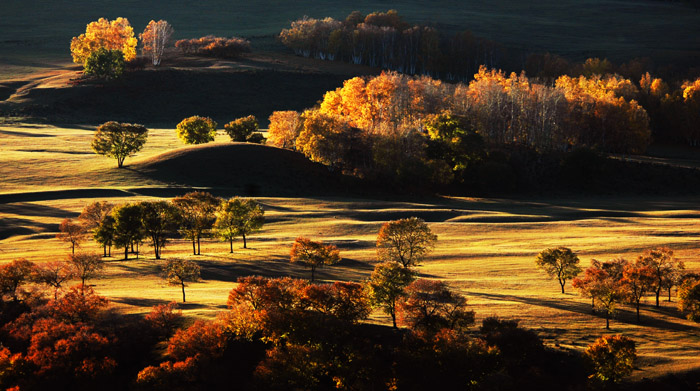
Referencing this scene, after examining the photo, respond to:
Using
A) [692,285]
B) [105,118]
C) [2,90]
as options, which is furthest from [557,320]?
[2,90]

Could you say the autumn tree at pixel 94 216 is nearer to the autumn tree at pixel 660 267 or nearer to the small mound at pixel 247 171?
the small mound at pixel 247 171

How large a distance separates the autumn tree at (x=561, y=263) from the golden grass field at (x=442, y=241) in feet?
5.39

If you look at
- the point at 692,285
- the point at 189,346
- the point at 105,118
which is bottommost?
the point at 189,346

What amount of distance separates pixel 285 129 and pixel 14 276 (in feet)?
288

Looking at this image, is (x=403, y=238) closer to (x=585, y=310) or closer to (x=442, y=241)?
(x=442, y=241)

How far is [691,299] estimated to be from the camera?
5178cm

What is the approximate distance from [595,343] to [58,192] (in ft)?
282

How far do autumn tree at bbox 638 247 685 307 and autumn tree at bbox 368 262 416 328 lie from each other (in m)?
20.8

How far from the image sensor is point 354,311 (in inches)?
2041

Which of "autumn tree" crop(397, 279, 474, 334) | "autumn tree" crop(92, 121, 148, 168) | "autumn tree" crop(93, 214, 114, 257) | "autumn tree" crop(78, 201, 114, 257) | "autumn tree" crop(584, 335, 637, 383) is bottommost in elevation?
"autumn tree" crop(584, 335, 637, 383)

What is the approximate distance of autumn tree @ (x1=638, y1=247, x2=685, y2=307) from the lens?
184 ft

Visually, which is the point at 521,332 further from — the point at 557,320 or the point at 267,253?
the point at 267,253

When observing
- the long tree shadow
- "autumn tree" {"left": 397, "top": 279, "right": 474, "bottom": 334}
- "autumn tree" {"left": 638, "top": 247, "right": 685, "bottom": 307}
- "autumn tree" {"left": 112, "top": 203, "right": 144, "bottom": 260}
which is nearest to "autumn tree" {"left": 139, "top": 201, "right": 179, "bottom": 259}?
"autumn tree" {"left": 112, "top": 203, "right": 144, "bottom": 260}

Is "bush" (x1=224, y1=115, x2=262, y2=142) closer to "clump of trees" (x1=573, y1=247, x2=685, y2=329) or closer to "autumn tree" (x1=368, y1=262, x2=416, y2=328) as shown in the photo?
"autumn tree" (x1=368, y1=262, x2=416, y2=328)
